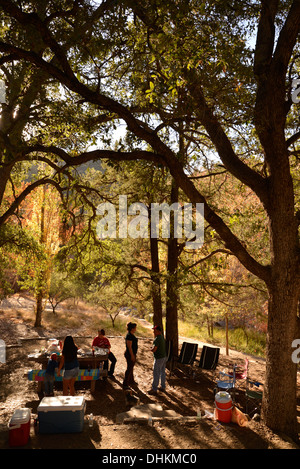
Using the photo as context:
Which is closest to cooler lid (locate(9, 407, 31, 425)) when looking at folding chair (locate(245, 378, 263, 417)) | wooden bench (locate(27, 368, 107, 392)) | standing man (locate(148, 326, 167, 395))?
wooden bench (locate(27, 368, 107, 392))

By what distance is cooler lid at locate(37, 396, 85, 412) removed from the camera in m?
4.86

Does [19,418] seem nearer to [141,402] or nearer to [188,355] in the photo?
[141,402]

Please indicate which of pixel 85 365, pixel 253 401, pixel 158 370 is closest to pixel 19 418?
pixel 158 370

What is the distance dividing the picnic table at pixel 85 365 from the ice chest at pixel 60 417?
271 centimetres

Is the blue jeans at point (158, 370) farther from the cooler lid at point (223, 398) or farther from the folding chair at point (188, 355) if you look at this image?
the cooler lid at point (223, 398)

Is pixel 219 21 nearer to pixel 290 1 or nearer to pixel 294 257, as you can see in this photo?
pixel 290 1

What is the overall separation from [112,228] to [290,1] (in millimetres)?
8495

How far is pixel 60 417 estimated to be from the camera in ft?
16.1

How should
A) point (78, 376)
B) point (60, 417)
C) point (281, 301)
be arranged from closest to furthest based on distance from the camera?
point (60, 417) < point (281, 301) < point (78, 376)

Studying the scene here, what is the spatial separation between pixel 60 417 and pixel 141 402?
9.40ft

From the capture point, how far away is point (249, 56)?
17.6 feet

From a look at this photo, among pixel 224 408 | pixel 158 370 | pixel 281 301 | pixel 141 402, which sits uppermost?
pixel 281 301
